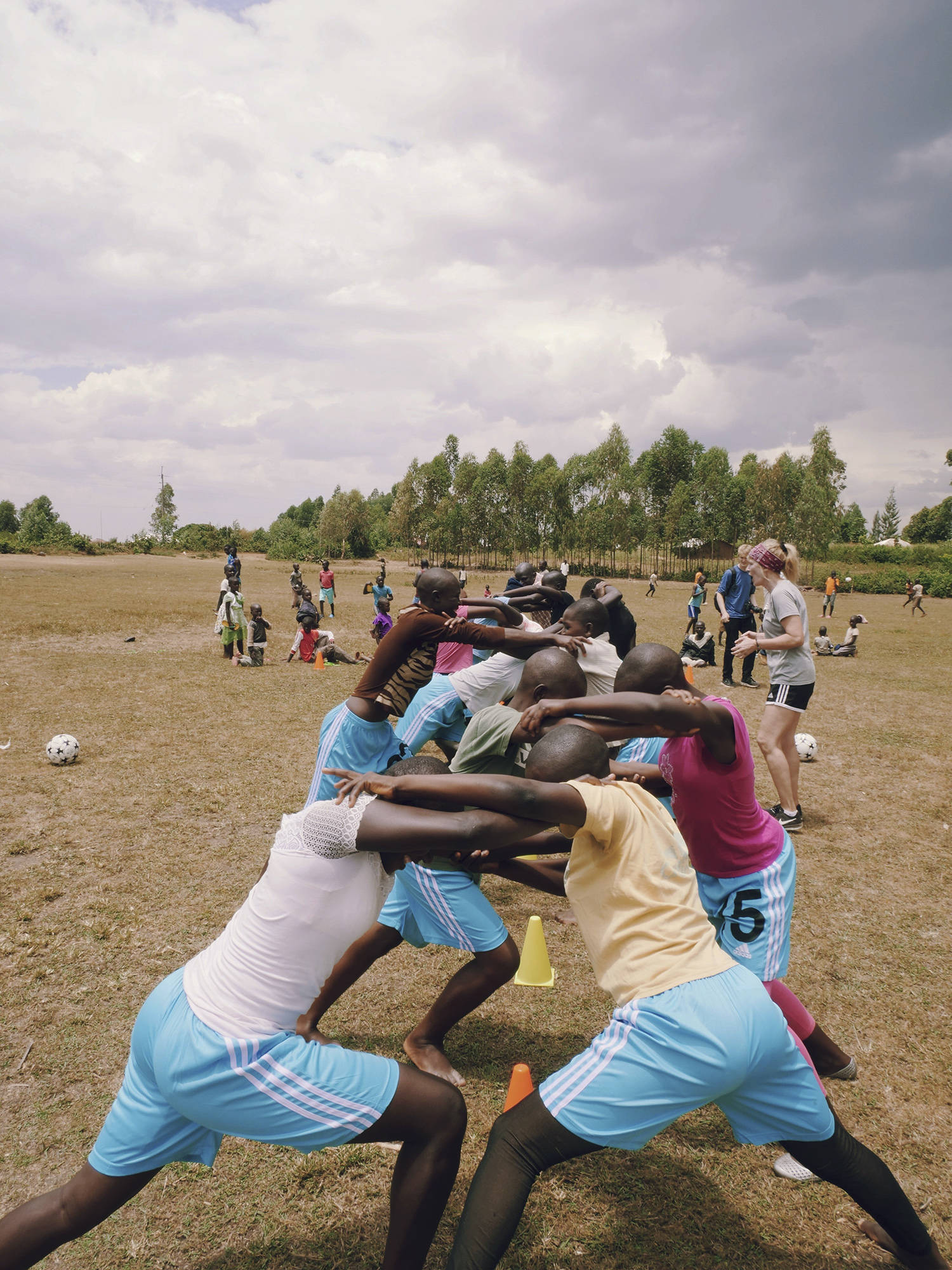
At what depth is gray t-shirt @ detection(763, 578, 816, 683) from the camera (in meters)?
5.72

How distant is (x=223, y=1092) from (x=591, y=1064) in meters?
0.96

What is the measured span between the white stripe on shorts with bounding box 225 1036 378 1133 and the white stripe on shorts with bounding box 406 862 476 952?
3.90ft

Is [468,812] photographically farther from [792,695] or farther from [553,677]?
[792,695]

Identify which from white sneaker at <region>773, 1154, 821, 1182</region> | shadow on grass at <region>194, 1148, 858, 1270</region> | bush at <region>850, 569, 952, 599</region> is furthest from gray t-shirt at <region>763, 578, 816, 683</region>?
bush at <region>850, 569, 952, 599</region>

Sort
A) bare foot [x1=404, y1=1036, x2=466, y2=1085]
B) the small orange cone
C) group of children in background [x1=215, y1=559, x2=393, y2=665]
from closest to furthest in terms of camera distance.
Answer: the small orange cone < bare foot [x1=404, y1=1036, x2=466, y2=1085] < group of children in background [x1=215, y1=559, x2=393, y2=665]

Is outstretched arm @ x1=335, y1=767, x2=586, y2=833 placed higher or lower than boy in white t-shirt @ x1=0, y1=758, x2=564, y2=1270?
higher

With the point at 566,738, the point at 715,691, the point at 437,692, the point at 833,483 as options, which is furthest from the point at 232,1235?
the point at 833,483

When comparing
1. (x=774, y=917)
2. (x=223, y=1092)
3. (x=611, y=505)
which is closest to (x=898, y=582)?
(x=611, y=505)

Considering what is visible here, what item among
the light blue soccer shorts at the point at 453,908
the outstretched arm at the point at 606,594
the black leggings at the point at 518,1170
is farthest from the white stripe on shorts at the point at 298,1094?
the outstretched arm at the point at 606,594

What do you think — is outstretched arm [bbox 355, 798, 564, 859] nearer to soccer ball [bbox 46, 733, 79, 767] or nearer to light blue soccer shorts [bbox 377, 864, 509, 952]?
light blue soccer shorts [bbox 377, 864, 509, 952]

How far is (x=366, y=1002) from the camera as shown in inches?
150

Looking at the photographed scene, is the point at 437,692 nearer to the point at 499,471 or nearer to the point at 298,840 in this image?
the point at 298,840

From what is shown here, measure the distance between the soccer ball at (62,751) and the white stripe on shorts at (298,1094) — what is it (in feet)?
21.8

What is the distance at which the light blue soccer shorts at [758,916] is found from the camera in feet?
9.37
